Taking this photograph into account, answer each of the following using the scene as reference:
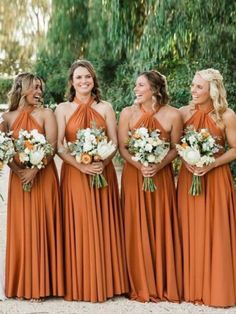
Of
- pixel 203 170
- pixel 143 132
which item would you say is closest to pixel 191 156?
pixel 203 170

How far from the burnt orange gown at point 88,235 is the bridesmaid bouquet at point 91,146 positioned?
166 millimetres

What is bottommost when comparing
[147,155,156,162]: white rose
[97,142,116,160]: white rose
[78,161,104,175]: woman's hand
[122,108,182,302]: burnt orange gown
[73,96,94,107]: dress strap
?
[122,108,182,302]: burnt orange gown

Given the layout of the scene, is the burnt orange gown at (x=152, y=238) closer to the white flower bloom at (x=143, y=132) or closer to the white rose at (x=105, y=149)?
the white flower bloom at (x=143, y=132)

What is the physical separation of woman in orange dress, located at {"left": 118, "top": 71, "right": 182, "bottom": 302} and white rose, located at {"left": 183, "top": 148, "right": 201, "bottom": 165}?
0.27 metres

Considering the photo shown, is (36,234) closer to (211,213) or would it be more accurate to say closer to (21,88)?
(21,88)

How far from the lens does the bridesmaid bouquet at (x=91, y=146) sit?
5.70m

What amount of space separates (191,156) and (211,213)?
622 millimetres

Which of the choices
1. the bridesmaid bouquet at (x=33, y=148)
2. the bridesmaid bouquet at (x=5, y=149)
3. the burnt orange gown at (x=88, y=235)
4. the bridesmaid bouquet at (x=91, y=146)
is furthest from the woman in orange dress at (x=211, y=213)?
Result: the bridesmaid bouquet at (x=5, y=149)

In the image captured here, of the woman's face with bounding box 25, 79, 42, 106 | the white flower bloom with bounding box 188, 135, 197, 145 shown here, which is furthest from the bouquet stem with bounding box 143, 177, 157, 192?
the woman's face with bounding box 25, 79, 42, 106

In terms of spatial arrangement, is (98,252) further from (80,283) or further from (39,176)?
(39,176)

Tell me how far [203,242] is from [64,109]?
179 centimetres

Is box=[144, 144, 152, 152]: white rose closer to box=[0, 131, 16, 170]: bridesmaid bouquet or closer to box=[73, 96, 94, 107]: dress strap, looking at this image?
box=[73, 96, 94, 107]: dress strap

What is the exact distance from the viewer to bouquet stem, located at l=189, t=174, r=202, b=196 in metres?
5.89

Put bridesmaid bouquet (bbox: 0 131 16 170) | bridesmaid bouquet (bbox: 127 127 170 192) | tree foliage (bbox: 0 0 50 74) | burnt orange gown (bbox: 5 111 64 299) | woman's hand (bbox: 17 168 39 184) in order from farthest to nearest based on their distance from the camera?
1. tree foliage (bbox: 0 0 50 74)
2. burnt orange gown (bbox: 5 111 64 299)
3. woman's hand (bbox: 17 168 39 184)
4. bridesmaid bouquet (bbox: 127 127 170 192)
5. bridesmaid bouquet (bbox: 0 131 16 170)
